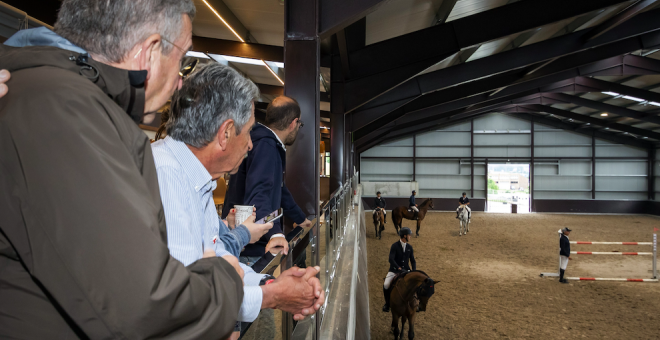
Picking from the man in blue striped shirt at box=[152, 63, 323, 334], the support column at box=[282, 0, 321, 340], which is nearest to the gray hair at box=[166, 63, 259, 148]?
the man in blue striped shirt at box=[152, 63, 323, 334]

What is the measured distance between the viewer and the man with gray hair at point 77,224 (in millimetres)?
511

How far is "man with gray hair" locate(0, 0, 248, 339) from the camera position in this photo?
51cm

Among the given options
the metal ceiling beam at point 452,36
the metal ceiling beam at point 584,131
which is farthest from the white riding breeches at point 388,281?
the metal ceiling beam at point 584,131

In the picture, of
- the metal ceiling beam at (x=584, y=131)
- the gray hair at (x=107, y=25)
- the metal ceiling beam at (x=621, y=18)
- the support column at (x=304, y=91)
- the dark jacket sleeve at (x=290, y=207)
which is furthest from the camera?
the metal ceiling beam at (x=584, y=131)

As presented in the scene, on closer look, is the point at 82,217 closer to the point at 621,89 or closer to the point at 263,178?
the point at 263,178

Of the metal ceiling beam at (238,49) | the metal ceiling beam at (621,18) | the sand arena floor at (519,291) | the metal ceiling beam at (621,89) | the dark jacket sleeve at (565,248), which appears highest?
the metal ceiling beam at (621,89)

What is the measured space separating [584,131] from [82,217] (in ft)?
87.1

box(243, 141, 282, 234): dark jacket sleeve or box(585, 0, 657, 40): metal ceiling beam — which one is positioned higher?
box(585, 0, 657, 40): metal ceiling beam

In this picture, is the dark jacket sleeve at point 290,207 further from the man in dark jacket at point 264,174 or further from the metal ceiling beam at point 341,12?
the metal ceiling beam at point 341,12

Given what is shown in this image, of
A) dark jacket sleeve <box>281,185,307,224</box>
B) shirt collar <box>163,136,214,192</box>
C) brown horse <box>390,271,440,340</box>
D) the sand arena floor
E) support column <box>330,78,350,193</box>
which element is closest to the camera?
shirt collar <box>163,136,214,192</box>

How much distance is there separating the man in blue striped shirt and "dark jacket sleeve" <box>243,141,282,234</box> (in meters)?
0.56

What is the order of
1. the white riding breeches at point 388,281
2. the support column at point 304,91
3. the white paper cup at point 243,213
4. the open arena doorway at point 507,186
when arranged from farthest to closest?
the open arena doorway at point 507,186, the white riding breeches at point 388,281, the support column at point 304,91, the white paper cup at point 243,213

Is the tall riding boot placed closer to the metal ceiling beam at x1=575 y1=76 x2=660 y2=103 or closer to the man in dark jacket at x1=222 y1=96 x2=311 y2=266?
the man in dark jacket at x1=222 y1=96 x2=311 y2=266

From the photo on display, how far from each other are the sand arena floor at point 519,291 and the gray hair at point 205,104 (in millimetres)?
5906
